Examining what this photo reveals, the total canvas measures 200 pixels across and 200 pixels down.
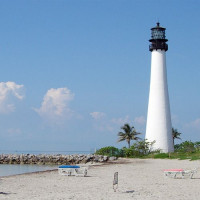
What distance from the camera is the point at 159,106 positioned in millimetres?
46562

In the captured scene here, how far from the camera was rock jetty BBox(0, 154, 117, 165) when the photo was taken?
150 ft

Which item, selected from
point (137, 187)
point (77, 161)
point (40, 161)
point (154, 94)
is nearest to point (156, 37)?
point (154, 94)

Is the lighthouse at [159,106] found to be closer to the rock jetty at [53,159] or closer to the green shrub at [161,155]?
the green shrub at [161,155]

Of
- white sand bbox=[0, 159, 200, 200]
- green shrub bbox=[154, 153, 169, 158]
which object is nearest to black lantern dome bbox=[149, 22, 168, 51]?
green shrub bbox=[154, 153, 169, 158]

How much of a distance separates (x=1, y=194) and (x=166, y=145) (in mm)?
32681

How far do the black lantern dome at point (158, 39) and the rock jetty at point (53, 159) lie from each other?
13.9 m

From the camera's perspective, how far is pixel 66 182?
20109mm

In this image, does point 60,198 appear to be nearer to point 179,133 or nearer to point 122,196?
point 122,196

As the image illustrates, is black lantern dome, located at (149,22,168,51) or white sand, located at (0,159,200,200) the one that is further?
black lantern dome, located at (149,22,168,51)

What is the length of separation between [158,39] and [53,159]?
1910 cm

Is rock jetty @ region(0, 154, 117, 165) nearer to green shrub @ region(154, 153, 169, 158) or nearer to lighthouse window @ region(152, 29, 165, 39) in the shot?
green shrub @ region(154, 153, 169, 158)

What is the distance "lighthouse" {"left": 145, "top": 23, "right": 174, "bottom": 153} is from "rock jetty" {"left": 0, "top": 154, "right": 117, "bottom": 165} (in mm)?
5880

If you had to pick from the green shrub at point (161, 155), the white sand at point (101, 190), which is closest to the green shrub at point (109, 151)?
the green shrub at point (161, 155)

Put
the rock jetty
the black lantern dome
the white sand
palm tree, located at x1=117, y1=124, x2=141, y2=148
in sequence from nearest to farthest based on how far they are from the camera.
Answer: the white sand → the rock jetty → the black lantern dome → palm tree, located at x1=117, y1=124, x2=141, y2=148
